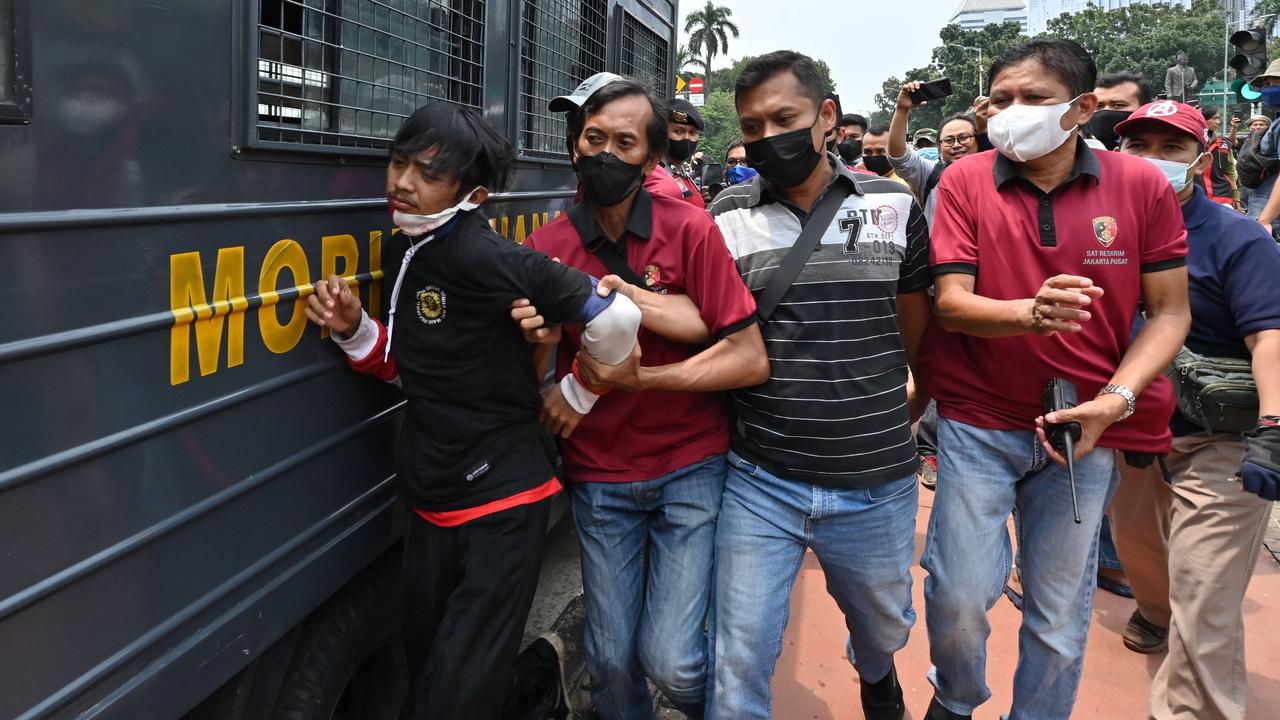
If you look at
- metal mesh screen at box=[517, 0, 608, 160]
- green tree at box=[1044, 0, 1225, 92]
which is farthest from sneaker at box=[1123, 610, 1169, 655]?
green tree at box=[1044, 0, 1225, 92]

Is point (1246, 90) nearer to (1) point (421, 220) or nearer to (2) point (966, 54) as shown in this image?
(1) point (421, 220)

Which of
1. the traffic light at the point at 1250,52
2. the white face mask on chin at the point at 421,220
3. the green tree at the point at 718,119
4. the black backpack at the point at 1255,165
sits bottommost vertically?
the white face mask on chin at the point at 421,220

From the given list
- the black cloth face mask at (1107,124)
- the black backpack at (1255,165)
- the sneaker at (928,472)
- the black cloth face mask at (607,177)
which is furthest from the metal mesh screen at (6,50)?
the black backpack at (1255,165)

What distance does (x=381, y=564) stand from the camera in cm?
259

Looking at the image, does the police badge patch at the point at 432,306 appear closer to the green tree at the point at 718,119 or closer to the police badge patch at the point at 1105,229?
the police badge patch at the point at 1105,229

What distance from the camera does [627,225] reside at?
2.34 m

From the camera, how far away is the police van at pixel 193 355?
1366 mm

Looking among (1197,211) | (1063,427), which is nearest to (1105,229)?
(1063,427)

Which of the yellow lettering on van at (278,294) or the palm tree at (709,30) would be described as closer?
the yellow lettering on van at (278,294)

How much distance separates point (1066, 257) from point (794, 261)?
0.73m

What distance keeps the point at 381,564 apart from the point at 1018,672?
1827 millimetres

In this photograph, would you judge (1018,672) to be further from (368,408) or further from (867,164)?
(867,164)

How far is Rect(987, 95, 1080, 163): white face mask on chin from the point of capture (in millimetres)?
2414

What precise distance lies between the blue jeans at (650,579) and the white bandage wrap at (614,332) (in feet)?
1.44
